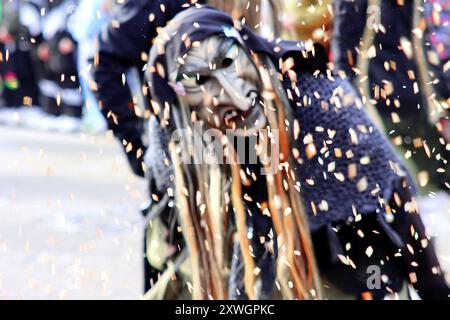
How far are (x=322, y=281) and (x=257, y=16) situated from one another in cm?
54

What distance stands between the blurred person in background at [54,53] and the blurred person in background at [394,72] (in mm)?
543

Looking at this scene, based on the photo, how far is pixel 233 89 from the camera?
155 centimetres

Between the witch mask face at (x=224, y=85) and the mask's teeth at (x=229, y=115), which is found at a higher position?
the witch mask face at (x=224, y=85)

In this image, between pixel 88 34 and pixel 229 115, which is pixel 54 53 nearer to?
pixel 88 34

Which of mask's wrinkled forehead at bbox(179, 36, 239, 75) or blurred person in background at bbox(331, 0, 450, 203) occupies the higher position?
mask's wrinkled forehead at bbox(179, 36, 239, 75)

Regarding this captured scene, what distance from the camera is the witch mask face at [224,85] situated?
61.1 inches

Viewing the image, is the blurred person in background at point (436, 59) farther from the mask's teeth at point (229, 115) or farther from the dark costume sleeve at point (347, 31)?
the mask's teeth at point (229, 115)

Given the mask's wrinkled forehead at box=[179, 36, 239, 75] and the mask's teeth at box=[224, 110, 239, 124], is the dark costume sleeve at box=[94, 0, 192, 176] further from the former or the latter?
the mask's teeth at box=[224, 110, 239, 124]

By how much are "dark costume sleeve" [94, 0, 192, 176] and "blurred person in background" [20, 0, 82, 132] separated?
0.06 m

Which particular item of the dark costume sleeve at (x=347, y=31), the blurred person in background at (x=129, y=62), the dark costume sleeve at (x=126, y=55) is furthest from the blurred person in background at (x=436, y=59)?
the dark costume sleeve at (x=126, y=55)

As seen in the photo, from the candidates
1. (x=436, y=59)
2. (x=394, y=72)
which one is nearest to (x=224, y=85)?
(x=394, y=72)

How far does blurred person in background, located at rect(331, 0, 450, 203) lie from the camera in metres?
1.68

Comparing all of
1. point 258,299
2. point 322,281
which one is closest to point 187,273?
point 258,299

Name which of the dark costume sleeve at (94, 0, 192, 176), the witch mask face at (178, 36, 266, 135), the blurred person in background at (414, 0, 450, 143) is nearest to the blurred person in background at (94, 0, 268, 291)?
the dark costume sleeve at (94, 0, 192, 176)
